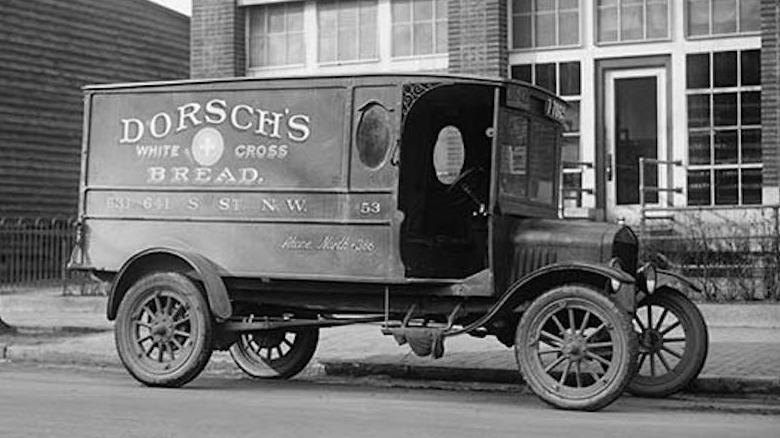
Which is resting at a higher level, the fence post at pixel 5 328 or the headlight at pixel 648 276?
the headlight at pixel 648 276

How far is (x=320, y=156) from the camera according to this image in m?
9.33

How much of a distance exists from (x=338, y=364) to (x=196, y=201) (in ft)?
8.02

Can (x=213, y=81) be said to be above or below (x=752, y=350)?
above

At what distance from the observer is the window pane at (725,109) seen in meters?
15.3

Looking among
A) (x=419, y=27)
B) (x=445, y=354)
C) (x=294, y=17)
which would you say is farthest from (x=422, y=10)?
(x=445, y=354)

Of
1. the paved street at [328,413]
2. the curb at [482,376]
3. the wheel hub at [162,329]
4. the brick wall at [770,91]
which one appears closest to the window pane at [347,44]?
the brick wall at [770,91]

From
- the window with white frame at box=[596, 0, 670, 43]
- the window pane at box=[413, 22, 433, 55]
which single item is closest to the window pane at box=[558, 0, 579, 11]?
the window with white frame at box=[596, 0, 670, 43]

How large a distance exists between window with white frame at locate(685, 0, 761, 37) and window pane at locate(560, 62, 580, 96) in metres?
1.56

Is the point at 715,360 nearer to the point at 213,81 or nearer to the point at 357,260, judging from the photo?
the point at 357,260

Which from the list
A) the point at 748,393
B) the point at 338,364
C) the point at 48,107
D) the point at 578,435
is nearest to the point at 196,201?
the point at 338,364

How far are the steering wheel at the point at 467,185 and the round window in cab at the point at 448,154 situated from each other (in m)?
0.06

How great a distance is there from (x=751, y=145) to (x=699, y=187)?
85 centimetres

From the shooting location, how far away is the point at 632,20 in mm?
15844

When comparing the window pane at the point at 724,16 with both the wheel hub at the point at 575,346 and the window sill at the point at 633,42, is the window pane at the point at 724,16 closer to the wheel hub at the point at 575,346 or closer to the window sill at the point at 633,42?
the window sill at the point at 633,42
